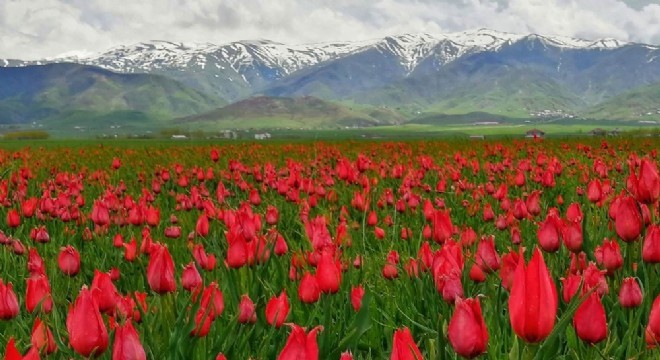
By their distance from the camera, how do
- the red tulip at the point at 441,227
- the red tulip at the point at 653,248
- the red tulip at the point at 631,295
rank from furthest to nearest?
the red tulip at the point at 441,227 → the red tulip at the point at 653,248 → the red tulip at the point at 631,295

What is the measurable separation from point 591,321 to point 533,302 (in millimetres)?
487

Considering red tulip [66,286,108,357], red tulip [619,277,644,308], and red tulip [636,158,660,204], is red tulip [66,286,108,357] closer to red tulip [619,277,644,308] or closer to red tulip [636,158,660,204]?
red tulip [619,277,644,308]

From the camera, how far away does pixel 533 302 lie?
4.81ft

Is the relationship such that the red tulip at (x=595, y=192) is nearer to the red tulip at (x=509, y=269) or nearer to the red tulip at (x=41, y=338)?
the red tulip at (x=509, y=269)

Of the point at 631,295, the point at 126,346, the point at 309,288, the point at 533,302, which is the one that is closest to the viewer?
the point at 533,302

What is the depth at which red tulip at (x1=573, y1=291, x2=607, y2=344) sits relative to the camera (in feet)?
6.03

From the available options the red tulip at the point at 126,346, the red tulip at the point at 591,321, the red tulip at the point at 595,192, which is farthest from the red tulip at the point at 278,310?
the red tulip at the point at 595,192

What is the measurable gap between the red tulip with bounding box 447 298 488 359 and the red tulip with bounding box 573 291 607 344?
0.39m

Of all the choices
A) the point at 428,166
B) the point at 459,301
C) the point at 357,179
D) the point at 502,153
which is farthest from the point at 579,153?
the point at 459,301

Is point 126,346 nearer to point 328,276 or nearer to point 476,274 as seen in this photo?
point 328,276

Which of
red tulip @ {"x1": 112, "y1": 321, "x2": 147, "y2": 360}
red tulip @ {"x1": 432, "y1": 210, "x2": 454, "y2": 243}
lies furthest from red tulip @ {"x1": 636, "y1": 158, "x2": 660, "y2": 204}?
red tulip @ {"x1": 112, "y1": 321, "x2": 147, "y2": 360}

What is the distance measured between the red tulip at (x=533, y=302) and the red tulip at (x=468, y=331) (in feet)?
0.45

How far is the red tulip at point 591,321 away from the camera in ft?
6.03

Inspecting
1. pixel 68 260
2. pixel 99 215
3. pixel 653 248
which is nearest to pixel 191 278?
pixel 68 260
